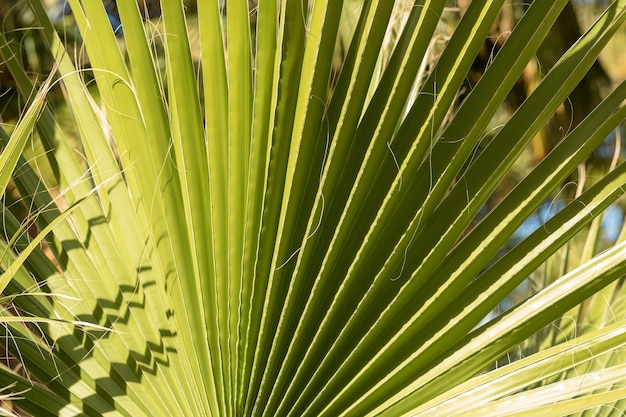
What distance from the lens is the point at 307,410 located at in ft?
3.20

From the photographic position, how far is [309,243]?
0.93 meters

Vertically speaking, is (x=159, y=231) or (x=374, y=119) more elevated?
(x=374, y=119)

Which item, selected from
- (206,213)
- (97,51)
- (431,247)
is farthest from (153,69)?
(431,247)

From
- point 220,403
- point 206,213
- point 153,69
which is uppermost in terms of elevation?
point 153,69

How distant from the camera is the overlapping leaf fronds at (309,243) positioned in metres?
0.90

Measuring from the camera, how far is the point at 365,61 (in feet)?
2.81

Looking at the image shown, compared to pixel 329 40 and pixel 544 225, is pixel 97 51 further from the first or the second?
pixel 544 225

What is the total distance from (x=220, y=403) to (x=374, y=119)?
52cm

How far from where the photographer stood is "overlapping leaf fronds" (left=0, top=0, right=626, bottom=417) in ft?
2.94

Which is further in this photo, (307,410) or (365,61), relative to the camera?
(307,410)

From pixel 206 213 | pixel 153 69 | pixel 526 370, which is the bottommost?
pixel 526 370

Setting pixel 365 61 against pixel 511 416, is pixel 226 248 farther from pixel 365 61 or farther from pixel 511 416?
pixel 511 416

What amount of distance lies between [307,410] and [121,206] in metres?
0.46

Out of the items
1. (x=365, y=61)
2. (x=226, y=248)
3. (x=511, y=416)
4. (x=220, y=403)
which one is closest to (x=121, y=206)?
(x=226, y=248)
